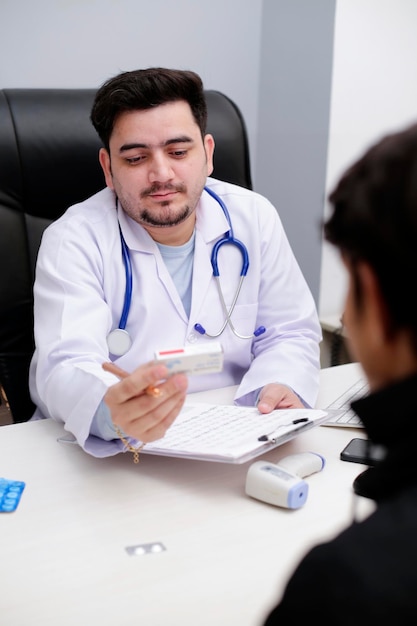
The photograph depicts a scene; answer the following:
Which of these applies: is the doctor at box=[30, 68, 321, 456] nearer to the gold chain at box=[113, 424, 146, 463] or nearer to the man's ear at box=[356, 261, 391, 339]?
the gold chain at box=[113, 424, 146, 463]

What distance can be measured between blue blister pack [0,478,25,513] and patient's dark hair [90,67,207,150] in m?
0.80

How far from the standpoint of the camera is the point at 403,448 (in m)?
0.56

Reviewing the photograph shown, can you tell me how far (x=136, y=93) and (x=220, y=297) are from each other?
1.50ft

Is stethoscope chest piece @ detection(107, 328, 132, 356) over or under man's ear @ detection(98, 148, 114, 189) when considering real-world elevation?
under

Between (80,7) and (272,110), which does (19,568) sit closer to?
(80,7)

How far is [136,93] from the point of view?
1551 mm

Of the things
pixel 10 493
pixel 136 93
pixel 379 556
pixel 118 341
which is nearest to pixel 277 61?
pixel 136 93

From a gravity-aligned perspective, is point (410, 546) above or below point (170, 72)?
below

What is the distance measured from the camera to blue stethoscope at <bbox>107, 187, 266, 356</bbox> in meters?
1.50

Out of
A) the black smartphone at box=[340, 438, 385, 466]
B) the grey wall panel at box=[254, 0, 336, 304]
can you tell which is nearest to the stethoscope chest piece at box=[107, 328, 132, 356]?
the black smartphone at box=[340, 438, 385, 466]

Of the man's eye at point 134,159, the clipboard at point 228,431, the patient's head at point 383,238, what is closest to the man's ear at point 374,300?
the patient's head at point 383,238

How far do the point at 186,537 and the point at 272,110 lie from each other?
1.82 metres

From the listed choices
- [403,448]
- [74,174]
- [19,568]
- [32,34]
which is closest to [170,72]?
[74,174]

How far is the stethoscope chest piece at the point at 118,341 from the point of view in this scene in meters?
1.49
